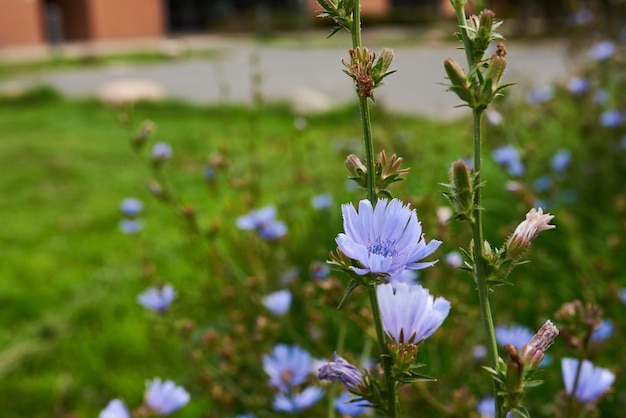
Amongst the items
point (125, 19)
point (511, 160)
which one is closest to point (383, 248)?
point (511, 160)

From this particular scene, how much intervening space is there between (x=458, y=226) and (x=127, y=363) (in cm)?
127

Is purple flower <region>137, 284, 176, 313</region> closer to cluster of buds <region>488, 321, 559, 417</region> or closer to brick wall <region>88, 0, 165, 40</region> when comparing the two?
cluster of buds <region>488, 321, 559, 417</region>

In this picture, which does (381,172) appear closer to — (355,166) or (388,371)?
(355,166)

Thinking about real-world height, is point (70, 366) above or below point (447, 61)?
below

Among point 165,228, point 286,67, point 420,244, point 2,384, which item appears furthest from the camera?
point 286,67

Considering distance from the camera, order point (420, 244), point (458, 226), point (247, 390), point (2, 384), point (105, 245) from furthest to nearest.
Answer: point (105, 245)
point (458, 226)
point (2, 384)
point (247, 390)
point (420, 244)

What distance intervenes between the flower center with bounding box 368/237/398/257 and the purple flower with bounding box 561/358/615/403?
1.72 ft

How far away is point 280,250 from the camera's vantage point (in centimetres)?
236

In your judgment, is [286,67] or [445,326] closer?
[445,326]

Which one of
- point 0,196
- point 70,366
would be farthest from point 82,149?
point 70,366

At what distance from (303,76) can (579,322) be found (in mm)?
11089

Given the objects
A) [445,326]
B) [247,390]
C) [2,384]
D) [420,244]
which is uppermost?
[420,244]

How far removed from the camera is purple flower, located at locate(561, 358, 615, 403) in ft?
3.61

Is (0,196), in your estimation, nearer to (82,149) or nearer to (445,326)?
(82,149)
